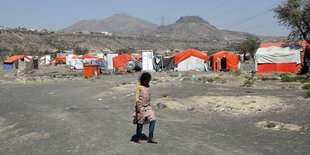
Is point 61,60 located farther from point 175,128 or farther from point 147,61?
point 175,128

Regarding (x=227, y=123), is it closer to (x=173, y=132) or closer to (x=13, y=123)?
(x=173, y=132)

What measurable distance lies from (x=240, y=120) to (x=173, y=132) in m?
2.46

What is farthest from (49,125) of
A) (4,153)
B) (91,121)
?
(4,153)

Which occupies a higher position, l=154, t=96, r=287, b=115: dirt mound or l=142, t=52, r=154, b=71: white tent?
l=142, t=52, r=154, b=71: white tent

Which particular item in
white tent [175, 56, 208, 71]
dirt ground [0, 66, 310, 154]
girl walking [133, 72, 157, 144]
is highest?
white tent [175, 56, 208, 71]

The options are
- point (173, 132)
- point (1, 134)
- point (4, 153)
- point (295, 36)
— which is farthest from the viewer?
point (295, 36)

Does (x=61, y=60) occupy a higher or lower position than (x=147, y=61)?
higher

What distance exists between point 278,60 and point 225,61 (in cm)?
832

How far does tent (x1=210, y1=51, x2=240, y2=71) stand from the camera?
107 feet

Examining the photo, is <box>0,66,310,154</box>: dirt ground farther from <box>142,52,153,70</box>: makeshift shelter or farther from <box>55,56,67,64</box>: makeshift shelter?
<box>55,56,67,64</box>: makeshift shelter

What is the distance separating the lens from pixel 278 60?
25.9 metres

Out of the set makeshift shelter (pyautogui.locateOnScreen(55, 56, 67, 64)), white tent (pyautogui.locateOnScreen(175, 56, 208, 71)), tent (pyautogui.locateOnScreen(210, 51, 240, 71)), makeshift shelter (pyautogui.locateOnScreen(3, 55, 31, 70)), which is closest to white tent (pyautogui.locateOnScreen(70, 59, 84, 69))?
makeshift shelter (pyautogui.locateOnScreen(3, 55, 31, 70))

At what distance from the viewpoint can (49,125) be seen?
823 centimetres

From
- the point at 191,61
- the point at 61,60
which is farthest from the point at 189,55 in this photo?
the point at 61,60
